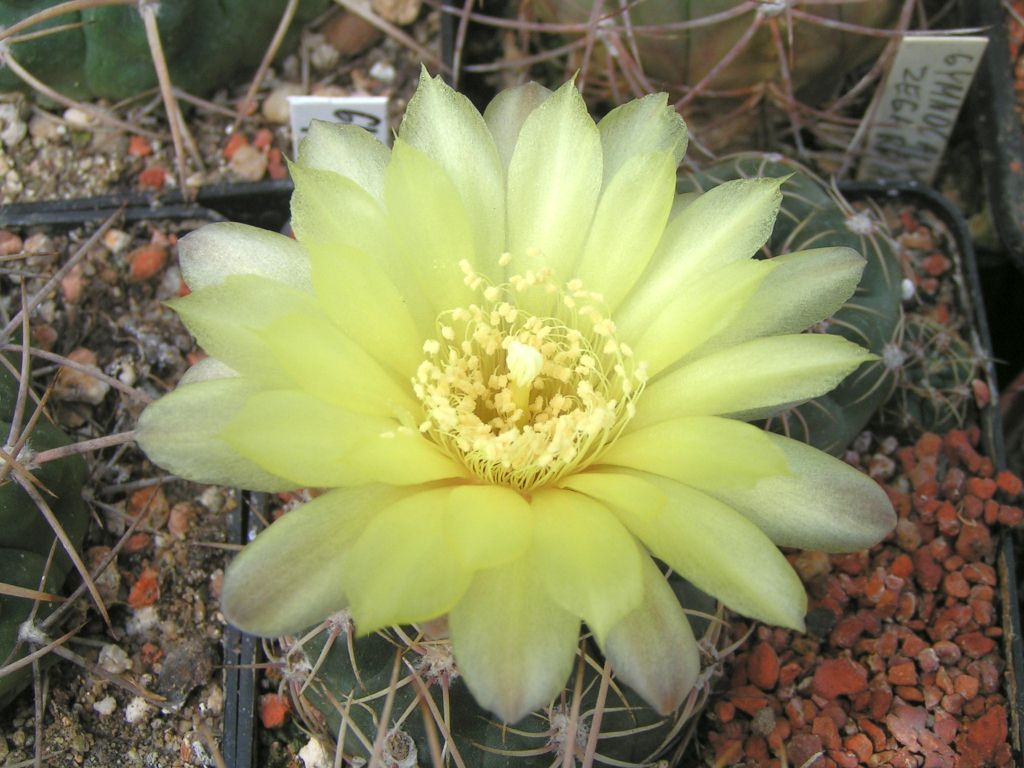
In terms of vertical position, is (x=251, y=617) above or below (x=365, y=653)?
above

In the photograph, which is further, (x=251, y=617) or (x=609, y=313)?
(x=609, y=313)

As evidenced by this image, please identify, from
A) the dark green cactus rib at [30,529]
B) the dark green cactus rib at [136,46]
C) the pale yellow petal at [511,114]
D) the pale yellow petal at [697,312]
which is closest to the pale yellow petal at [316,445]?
the pale yellow petal at [697,312]

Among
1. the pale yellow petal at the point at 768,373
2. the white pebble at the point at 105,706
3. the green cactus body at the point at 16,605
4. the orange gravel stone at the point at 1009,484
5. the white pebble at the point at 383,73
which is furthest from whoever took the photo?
the white pebble at the point at 383,73

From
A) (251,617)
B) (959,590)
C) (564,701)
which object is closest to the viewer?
A: (251,617)

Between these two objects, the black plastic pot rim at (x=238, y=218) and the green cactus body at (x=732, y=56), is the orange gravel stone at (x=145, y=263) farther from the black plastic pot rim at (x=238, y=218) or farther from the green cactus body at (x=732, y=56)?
the green cactus body at (x=732, y=56)

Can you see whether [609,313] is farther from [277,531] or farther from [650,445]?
[277,531]

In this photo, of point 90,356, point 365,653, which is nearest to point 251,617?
point 365,653

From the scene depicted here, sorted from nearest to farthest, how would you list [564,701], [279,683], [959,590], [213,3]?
[564,701], [279,683], [959,590], [213,3]

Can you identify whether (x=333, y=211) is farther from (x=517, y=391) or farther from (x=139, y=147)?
(x=139, y=147)
